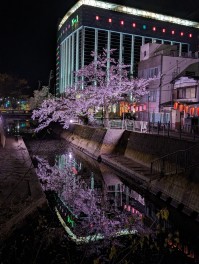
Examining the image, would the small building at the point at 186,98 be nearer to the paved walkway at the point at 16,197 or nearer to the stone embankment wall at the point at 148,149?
the stone embankment wall at the point at 148,149

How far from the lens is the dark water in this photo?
11957mm

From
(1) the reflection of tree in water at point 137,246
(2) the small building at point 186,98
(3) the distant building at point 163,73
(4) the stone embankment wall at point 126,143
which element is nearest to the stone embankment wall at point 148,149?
(4) the stone embankment wall at point 126,143

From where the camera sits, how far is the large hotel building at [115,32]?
91.6 meters

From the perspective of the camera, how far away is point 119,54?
320ft

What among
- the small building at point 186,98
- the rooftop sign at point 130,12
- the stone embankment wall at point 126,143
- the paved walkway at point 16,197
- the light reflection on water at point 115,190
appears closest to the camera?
the paved walkway at point 16,197

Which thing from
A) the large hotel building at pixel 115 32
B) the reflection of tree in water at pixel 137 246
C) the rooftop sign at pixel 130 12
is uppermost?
the rooftop sign at pixel 130 12

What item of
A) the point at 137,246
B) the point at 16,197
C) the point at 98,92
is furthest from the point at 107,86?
the point at 137,246

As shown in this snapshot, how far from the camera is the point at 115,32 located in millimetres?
95812

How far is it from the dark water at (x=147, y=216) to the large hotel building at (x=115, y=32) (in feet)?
212

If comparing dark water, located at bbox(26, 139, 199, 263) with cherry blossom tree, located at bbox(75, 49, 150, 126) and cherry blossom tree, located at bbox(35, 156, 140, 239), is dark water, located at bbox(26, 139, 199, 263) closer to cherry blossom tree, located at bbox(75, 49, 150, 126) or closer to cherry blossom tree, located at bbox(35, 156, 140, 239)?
cherry blossom tree, located at bbox(35, 156, 140, 239)

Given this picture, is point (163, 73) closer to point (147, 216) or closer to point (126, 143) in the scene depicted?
point (126, 143)

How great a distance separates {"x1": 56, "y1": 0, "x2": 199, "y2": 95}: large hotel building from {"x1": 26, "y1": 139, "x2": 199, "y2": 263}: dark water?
6472 cm

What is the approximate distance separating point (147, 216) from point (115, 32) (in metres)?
88.3

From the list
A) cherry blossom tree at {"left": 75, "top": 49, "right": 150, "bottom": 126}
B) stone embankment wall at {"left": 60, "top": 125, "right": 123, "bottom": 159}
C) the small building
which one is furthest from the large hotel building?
the small building
